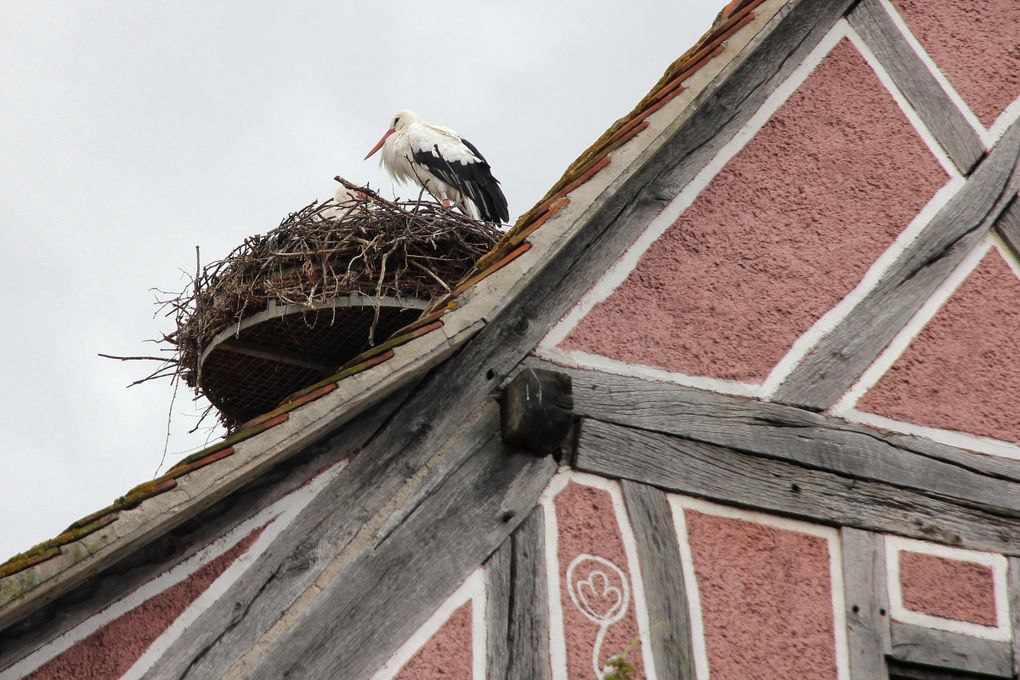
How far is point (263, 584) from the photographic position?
404cm

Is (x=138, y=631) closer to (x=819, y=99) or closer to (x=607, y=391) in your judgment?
(x=607, y=391)

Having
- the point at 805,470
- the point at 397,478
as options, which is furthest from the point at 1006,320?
the point at 397,478

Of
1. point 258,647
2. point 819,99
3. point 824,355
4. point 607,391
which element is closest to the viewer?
point 258,647

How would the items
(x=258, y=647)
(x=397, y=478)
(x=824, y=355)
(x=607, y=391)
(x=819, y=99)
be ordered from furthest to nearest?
1. (x=819, y=99)
2. (x=824, y=355)
3. (x=607, y=391)
4. (x=397, y=478)
5. (x=258, y=647)

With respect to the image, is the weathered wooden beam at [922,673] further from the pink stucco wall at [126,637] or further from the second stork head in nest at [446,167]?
the second stork head in nest at [446,167]

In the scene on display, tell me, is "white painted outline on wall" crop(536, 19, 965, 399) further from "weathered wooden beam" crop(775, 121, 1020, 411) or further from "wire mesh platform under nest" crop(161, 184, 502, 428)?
"wire mesh platform under nest" crop(161, 184, 502, 428)

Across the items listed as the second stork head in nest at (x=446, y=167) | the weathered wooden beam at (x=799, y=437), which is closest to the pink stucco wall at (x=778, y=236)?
the weathered wooden beam at (x=799, y=437)

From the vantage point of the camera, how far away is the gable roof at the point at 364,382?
150 inches

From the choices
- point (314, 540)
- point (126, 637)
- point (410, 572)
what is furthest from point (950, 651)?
point (126, 637)

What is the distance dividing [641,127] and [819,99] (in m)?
0.90

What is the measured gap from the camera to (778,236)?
5.12m

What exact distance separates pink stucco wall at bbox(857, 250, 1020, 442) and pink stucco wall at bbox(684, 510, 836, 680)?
0.69 m

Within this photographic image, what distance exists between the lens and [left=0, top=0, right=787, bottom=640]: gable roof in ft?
12.5

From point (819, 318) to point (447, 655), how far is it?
1.88 meters
